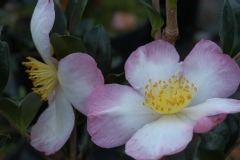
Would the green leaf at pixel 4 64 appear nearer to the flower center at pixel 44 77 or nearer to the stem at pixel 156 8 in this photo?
the flower center at pixel 44 77

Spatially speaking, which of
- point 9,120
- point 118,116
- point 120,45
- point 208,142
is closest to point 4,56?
point 9,120

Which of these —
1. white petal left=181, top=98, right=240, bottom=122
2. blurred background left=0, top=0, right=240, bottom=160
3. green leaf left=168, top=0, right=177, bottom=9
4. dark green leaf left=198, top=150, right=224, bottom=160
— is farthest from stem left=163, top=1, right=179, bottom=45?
blurred background left=0, top=0, right=240, bottom=160

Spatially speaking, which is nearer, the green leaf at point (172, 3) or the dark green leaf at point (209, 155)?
the green leaf at point (172, 3)

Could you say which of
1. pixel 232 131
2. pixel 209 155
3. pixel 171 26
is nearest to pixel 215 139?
pixel 209 155

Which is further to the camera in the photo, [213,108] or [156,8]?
[156,8]

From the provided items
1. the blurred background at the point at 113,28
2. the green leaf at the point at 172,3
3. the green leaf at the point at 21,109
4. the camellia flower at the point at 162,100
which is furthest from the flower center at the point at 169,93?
the blurred background at the point at 113,28

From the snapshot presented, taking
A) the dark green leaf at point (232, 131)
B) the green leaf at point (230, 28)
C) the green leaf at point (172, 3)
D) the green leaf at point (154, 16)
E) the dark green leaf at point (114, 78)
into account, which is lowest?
the dark green leaf at point (232, 131)

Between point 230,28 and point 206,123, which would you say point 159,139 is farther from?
point 230,28
